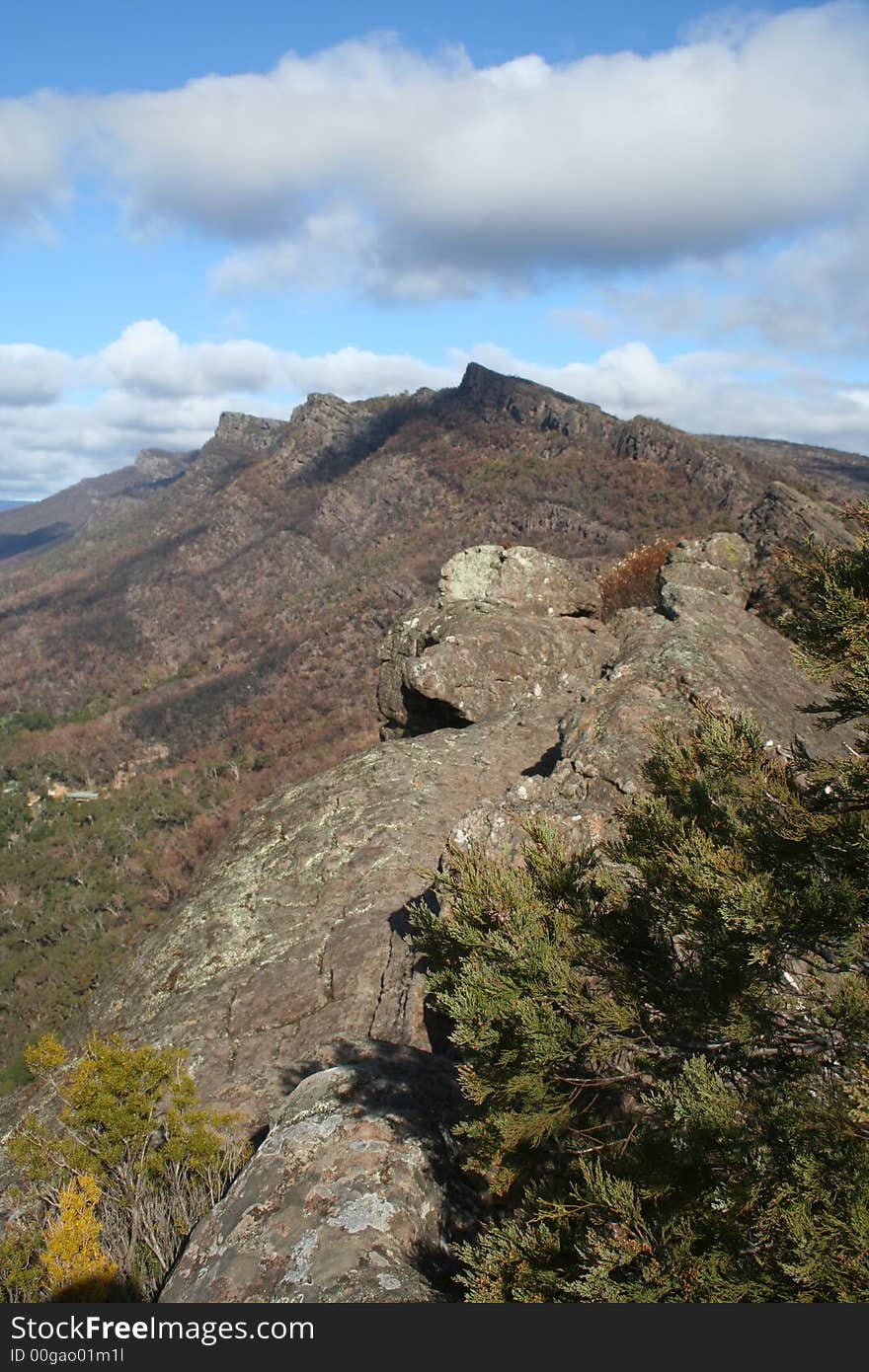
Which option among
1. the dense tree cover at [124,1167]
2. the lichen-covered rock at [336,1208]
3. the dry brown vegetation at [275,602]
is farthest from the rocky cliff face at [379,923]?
the dry brown vegetation at [275,602]

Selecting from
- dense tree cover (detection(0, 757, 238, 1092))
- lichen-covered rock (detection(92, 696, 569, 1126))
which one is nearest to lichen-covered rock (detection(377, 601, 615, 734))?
lichen-covered rock (detection(92, 696, 569, 1126))

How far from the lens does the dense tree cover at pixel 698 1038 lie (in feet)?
8.61

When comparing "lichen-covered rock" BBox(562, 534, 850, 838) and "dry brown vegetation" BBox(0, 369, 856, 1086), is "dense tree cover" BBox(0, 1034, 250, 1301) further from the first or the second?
"dry brown vegetation" BBox(0, 369, 856, 1086)

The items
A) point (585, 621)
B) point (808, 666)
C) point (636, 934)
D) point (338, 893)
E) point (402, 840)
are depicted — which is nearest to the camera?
point (808, 666)

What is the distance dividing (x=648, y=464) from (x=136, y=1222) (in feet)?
385

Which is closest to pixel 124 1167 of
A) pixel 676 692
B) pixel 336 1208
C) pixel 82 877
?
pixel 336 1208

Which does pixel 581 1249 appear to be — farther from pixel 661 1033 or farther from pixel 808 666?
pixel 808 666

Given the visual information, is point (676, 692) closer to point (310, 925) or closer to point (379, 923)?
point (379, 923)

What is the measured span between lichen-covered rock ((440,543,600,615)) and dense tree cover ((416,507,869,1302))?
1117 cm

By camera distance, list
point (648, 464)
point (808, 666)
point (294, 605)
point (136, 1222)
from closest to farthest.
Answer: point (808, 666) < point (136, 1222) < point (648, 464) < point (294, 605)

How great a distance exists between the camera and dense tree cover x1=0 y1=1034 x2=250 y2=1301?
397cm

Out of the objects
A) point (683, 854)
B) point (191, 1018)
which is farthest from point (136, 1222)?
point (683, 854)

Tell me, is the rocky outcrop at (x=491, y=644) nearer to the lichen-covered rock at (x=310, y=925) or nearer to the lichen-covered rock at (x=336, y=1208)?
the lichen-covered rock at (x=310, y=925)

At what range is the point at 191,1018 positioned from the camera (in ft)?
21.8
